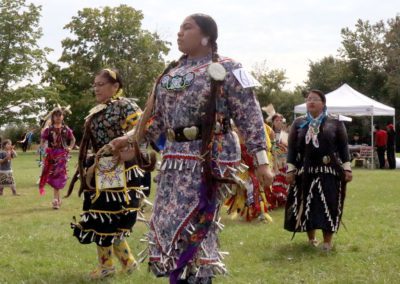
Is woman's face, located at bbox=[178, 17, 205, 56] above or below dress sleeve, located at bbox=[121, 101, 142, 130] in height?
above

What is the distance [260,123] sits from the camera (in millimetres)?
3262

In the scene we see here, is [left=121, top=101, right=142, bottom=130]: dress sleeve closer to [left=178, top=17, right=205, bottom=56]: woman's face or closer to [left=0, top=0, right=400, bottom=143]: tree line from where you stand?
[left=178, top=17, right=205, bottom=56]: woman's face

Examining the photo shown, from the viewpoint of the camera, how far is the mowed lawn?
5.08 meters

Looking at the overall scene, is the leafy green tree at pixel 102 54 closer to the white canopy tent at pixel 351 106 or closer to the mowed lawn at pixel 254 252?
the white canopy tent at pixel 351 106

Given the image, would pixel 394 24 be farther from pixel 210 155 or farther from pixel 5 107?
pixel 210 155

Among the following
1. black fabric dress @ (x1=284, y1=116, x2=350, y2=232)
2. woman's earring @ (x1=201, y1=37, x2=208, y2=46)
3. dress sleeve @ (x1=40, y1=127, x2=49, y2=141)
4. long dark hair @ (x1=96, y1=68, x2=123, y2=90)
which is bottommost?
black fabric dress @ (x1=284, y1=116, x2=350, y2=232)

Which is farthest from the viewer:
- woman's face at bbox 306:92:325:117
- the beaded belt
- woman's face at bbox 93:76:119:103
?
woman's face at bbox 306:92:325:117

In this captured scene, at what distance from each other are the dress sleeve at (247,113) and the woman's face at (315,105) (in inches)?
120

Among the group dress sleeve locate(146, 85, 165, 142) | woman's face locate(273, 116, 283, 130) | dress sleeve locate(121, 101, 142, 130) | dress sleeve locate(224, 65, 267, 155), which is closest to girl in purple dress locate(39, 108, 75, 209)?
woman's face locate(273, 116, 283, 130)

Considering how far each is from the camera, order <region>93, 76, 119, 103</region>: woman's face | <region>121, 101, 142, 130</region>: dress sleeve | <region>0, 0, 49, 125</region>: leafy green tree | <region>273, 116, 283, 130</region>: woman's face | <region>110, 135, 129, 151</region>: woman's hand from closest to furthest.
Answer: <region>110, 135, 129, 151</region>: woman's hand
<region>121, 101, 142, 130</region>: dress sleeve
<region>93, 76, 119, 103</region>: woman's face
<region>273, 116, 283, 130</region>: woman's face
<region>0, 0, 49, 125</region>: leafy green tree

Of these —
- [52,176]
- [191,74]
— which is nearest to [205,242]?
[191,74]

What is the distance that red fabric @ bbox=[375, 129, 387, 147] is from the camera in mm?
20547

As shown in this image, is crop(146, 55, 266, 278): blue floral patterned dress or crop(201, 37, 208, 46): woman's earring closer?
crop(146, 55, 266, 278): blue floral patterned dress

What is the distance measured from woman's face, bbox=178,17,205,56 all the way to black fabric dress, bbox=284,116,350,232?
9.99 feet
